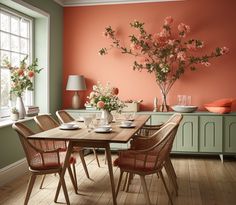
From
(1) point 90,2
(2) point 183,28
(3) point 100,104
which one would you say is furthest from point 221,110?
(1) point 90,2

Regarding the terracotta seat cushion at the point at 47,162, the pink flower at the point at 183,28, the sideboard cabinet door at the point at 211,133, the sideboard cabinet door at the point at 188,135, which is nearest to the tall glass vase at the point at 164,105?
the sideboard cabinet door at the point at 188,135

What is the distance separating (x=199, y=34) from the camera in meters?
5.43

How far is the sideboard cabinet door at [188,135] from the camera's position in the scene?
16.7 ft

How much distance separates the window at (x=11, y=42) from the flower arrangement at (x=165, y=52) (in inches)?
51.3

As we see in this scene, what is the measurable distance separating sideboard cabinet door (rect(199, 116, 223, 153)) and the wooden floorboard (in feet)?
1.15

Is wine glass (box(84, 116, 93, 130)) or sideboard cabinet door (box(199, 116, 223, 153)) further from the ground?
wine glass (box(84, 116, 93, 130))

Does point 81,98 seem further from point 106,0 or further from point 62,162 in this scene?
point 62,162

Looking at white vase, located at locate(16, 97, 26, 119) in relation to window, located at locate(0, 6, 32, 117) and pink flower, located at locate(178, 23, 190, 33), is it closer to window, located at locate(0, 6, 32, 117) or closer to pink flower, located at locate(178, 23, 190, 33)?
window, located at locate(0, 6, 32, 117)

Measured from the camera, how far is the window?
4.34m

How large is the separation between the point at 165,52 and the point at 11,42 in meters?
2.37

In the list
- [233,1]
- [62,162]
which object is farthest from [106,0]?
[62,162]

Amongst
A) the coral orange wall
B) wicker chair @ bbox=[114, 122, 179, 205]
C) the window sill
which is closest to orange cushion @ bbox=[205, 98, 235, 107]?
the coral orange wall

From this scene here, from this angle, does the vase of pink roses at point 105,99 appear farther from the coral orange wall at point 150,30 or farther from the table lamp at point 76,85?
the coral orange wall at point 150,30

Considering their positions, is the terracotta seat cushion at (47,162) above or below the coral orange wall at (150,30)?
below
